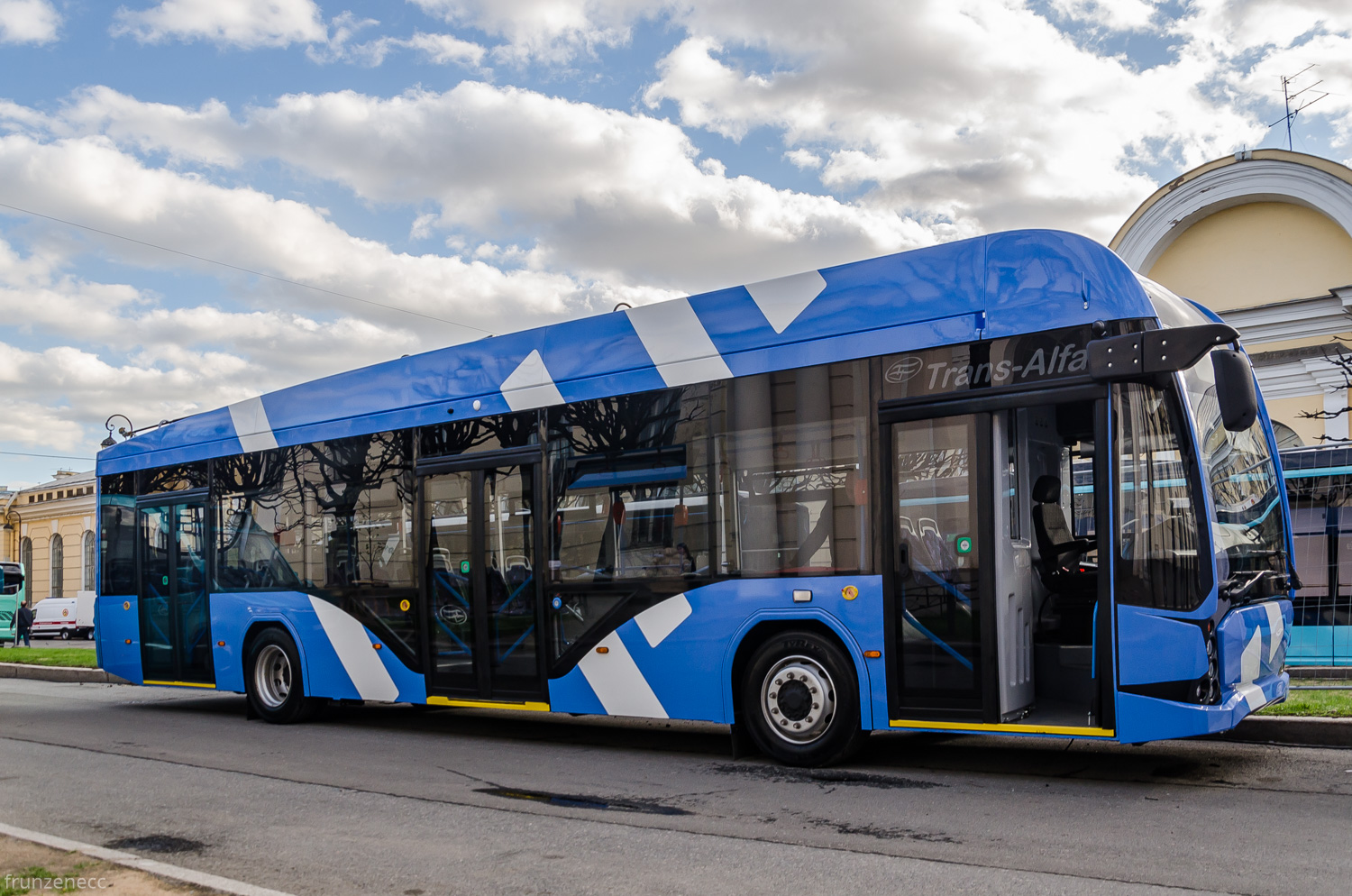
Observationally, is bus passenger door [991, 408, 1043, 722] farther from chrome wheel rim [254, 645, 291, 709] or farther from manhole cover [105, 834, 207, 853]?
chrome wheel rim [254, 645, 291, 709]

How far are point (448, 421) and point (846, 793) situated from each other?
16.7 ft

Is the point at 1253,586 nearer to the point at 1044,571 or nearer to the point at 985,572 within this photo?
the point at 1044,571

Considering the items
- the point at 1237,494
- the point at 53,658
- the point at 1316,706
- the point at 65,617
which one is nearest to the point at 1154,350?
the point at 1237,494

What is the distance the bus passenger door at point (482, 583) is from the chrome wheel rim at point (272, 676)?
2.45 meters

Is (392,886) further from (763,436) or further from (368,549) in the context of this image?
(368,549)

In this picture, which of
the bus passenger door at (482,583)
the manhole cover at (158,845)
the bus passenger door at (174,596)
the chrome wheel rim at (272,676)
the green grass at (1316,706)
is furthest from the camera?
the bus passenger door at (174,596)

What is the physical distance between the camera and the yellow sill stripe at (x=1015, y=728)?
6582 mm

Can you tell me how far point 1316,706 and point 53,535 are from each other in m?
53.8

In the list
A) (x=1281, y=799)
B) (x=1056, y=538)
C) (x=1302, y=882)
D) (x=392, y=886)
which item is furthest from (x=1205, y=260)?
(x=392, y=886)

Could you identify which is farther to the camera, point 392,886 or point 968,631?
point 968,631

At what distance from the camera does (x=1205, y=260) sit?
71.8 feet

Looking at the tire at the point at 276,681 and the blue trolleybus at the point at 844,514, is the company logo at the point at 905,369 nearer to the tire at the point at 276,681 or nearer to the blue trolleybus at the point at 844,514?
the blue trolleybus at the point at 844,514

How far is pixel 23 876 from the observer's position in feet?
16.1

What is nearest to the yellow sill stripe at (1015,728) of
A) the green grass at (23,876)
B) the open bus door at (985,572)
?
the open bus door at (985,572)
